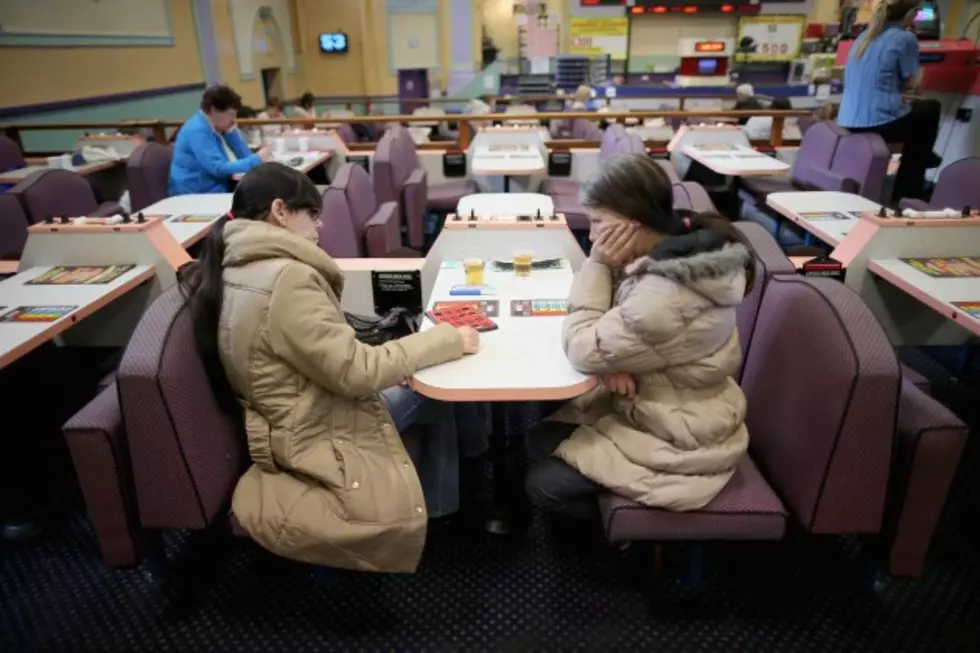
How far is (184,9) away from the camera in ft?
25.6

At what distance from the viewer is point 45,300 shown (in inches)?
86.7

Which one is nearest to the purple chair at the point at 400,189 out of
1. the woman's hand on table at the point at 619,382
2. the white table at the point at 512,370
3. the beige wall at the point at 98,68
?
the white table at the point at 512,370

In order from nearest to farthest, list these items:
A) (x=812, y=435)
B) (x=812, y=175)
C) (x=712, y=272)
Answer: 1. (x=712, y=272)
2. (x=812, y=435)
3. (x=812, y=175)

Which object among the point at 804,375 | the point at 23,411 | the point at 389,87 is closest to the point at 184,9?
the point at 389,87

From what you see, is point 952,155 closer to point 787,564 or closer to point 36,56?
point 787,564

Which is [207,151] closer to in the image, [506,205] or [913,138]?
[506,205]

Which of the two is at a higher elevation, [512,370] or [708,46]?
[708,46]

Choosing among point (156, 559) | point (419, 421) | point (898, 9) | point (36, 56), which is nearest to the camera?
point (156, 559)

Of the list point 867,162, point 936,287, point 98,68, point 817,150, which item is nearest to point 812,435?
point 936,287

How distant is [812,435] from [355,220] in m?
2.37

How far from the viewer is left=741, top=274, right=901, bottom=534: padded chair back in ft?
4.72

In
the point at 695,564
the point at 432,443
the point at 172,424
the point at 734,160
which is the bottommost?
the point at 695,564

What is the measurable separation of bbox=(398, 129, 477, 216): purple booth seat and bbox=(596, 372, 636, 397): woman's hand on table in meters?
2.77

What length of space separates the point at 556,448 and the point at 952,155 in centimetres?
593
